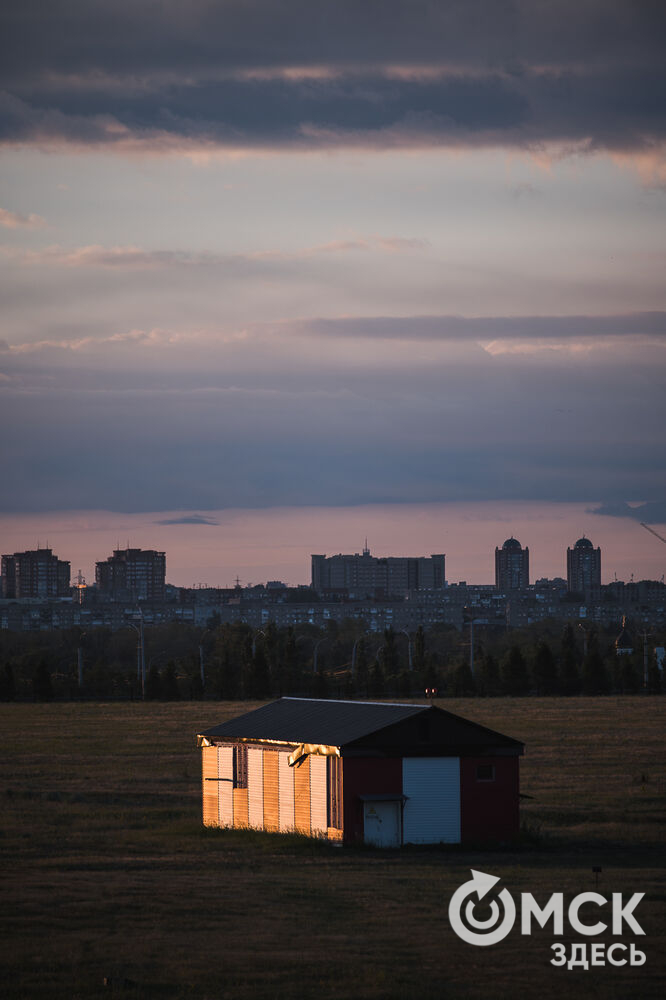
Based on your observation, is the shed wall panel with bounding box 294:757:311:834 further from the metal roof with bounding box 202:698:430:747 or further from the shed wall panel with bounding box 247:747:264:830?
the shed wall panel with bounding box 247:747:264:830

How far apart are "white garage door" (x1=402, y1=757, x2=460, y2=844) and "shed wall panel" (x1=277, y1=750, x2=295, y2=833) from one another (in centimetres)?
396

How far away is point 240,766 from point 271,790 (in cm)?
211

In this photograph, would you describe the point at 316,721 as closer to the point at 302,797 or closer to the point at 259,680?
the point at 302,797

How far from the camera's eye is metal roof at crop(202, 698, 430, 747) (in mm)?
→ 41312

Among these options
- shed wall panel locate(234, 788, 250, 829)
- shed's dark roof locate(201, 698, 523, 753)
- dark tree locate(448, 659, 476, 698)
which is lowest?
dark tree locate(448, 659, 476, 698)

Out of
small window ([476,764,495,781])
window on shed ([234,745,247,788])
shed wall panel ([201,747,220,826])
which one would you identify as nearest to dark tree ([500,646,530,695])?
shed wall panel ([201,747,220,826])

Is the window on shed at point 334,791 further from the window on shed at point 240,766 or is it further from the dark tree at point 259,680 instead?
the dark tree at point 259,680

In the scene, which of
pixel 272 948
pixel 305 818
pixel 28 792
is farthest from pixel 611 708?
pixel 272 948

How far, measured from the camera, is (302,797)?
1650 inches

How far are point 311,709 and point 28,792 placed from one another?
1558cm

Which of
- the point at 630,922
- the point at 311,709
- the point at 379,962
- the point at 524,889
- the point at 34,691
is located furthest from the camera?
the point at 34,691

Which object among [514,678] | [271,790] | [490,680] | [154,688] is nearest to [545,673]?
[514,678]

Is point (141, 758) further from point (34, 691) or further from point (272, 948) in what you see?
point (34, 691)

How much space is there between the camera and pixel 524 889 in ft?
101
